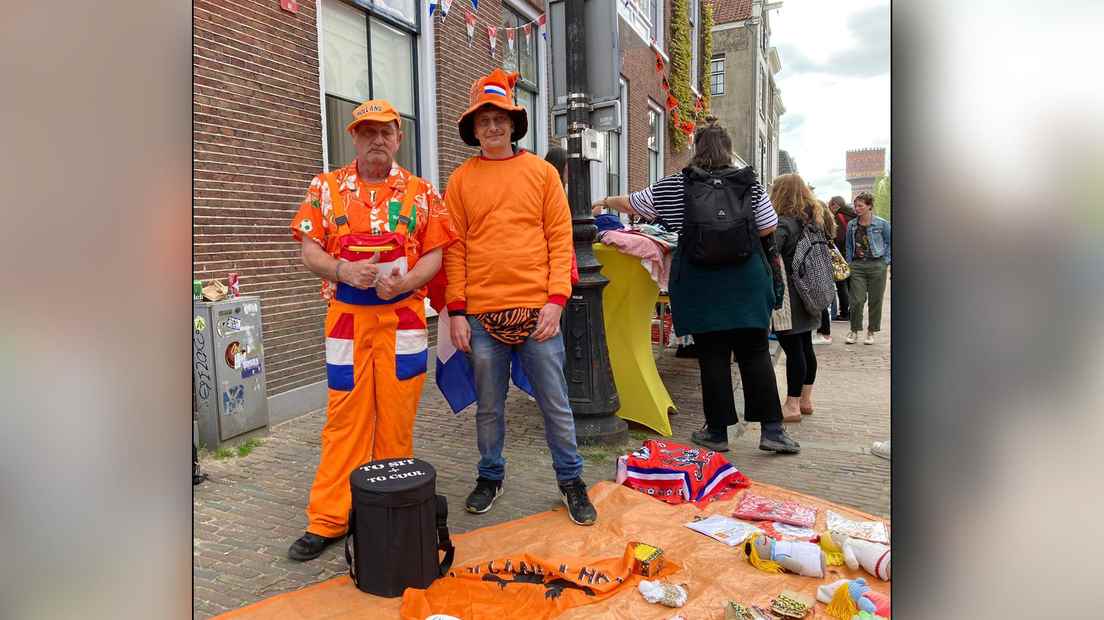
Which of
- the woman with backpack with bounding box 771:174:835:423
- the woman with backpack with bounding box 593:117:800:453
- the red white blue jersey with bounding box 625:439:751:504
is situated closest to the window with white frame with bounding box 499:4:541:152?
the woman with backpack with bounding box 771:174:835:423

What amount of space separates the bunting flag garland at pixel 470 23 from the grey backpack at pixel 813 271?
4529 mm

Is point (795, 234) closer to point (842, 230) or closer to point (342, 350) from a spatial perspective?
point (342, 350)

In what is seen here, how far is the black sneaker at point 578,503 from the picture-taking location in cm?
328

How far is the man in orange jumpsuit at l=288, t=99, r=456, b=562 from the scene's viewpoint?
9.36 ft

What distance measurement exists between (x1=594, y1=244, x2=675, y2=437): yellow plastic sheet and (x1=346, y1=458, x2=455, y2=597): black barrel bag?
2.47m

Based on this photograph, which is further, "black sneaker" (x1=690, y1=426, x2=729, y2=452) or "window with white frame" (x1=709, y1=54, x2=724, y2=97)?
"window with white frame" (x1=709, y1=54, x2=724, y2=97)

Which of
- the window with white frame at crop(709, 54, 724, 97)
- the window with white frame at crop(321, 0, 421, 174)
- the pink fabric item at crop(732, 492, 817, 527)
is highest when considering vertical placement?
the window with white frame at crop(709, 54, 724, 97)

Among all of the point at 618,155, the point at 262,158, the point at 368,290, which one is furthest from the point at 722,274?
the point at 618,155

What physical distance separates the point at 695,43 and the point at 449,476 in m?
17.0

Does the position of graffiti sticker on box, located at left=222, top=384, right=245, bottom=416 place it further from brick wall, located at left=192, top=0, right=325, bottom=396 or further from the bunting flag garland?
the bunting flag garland

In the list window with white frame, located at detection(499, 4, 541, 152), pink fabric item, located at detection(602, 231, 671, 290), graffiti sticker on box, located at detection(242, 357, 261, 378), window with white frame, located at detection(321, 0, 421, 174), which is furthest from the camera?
window with white frame, located at detection(499, 4, 541, 152)

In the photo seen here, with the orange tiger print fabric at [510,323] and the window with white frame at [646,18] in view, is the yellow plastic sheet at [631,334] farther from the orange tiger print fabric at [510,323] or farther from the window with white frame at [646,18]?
the window with white frame at [646,18]

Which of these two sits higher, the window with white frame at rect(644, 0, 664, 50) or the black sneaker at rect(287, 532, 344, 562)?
the window with white frame at rect(644, 0, 664, 50)

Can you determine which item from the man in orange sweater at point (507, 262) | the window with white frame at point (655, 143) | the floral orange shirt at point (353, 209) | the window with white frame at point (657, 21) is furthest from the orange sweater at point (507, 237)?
the window with white frame at point (657, 21)
